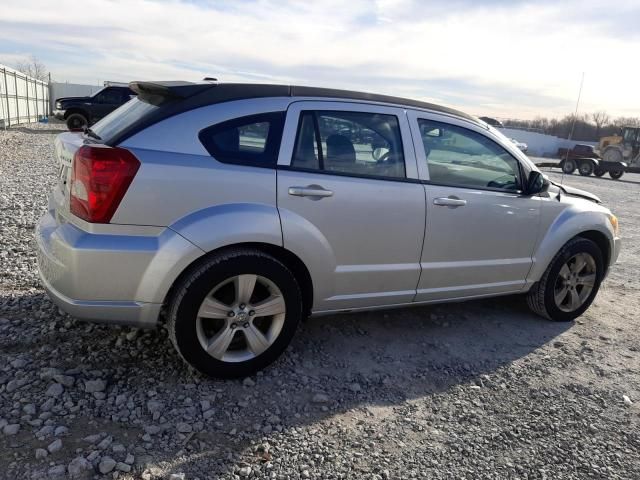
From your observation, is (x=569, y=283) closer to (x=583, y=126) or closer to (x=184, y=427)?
(x=184, y=427)

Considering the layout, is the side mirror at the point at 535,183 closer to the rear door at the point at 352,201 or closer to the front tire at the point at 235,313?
the rear door at the point at 352,201

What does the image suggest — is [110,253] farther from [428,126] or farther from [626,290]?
[626,290]

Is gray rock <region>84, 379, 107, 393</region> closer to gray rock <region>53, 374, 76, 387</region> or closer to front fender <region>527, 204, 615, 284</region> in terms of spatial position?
gray rock <region>53, 374, 76, 387</region>

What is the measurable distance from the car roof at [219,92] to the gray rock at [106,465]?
189 cm

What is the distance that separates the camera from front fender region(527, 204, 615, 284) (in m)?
4.24

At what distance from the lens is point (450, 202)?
3621 mm

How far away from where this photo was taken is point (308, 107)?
3201 millimetres

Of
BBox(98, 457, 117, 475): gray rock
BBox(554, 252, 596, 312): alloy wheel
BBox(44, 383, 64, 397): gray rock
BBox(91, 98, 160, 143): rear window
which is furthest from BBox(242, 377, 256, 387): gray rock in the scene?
BBox(554, 252, 596, 312): alloy wheel

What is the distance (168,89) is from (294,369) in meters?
1.95

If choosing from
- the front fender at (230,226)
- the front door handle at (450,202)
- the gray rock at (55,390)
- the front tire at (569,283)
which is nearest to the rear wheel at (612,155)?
the front tire at (569,283)

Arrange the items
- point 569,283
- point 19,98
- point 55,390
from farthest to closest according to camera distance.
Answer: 1. point 19,98
2. point 569,283
3. point 55,390

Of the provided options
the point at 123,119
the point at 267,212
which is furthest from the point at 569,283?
the point at 123,119

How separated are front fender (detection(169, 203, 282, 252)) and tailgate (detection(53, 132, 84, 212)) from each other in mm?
747

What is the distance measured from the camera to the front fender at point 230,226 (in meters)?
2.81
